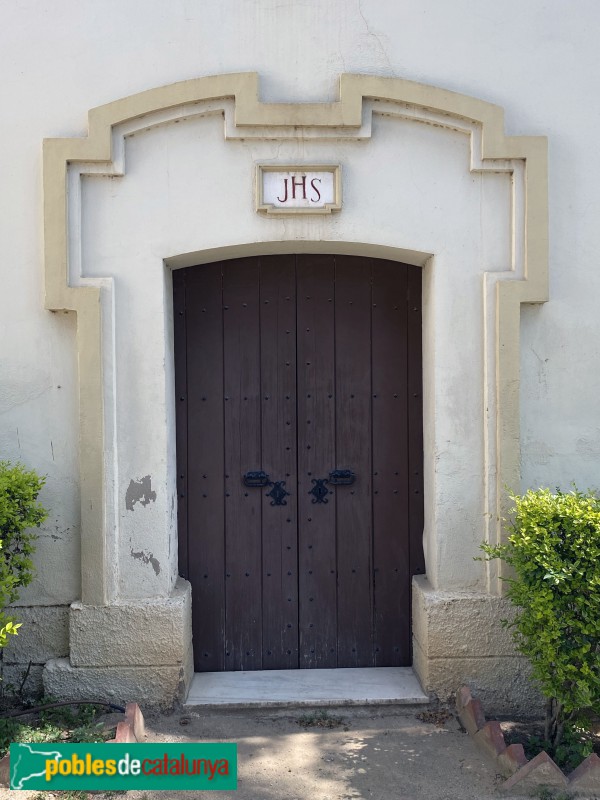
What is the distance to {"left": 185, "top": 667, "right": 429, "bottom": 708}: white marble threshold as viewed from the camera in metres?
4.62

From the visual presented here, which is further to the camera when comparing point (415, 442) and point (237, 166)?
point (415, 442)

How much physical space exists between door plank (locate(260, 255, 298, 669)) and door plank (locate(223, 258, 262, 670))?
0.15 ft

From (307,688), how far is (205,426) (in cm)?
162

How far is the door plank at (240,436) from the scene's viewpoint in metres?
4.99

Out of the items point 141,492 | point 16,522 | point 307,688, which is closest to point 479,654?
point 307,688

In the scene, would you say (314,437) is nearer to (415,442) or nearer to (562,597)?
(415,442)

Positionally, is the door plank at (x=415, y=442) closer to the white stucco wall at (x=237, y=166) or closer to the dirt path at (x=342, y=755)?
the white stucco wall at (x=237, y=166)

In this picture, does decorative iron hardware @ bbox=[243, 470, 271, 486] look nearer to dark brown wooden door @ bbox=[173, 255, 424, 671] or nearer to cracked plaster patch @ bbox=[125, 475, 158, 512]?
dark brown wooden door @ bbox=[173, 255, 424, 671]

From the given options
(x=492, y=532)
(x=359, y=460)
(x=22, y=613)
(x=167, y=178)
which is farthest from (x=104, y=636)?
(x=167, y=178)

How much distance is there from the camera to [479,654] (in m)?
4.61

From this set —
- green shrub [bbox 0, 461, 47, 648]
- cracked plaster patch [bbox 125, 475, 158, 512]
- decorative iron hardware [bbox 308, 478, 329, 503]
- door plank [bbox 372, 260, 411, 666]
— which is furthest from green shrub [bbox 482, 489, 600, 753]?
green shrub [bbox 0, 461, 47, 648]

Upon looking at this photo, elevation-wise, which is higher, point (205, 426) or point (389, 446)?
point (205, 426)

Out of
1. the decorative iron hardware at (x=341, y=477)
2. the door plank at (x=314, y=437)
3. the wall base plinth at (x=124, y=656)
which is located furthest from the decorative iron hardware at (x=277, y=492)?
the wall base plinth at (x=124, y=656)

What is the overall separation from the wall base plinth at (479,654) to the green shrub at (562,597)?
1.70ft
